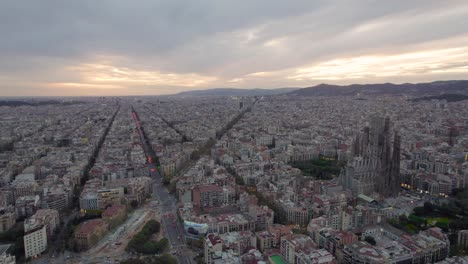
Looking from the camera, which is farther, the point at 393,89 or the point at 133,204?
the point at 393,89

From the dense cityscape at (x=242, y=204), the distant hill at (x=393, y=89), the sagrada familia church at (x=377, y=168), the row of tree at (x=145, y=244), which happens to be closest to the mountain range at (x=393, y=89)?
the distant hill at (x=393, y=89)

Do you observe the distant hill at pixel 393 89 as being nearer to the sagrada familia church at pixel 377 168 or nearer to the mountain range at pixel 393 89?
the mountain range at pixel 393 89

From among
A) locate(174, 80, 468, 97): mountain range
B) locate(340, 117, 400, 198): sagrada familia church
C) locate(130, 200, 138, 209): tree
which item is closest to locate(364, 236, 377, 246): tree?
locate(340, 117, 400, 198): sagrada familia church

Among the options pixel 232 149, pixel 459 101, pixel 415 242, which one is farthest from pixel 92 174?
pixel 459 101

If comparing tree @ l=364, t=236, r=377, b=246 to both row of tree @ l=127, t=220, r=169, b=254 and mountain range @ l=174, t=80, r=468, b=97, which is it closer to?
row of tree @ l=127, t=220, r=169, b=254

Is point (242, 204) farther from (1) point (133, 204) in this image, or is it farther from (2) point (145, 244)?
(1) point (133, 204)

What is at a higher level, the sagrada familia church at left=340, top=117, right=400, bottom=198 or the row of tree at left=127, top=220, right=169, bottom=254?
the sagrada familia church at left=340, top=117, right=400, bottom=198

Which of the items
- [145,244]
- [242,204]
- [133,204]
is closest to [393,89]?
[242,204]

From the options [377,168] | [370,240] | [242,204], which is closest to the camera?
[370,240]
